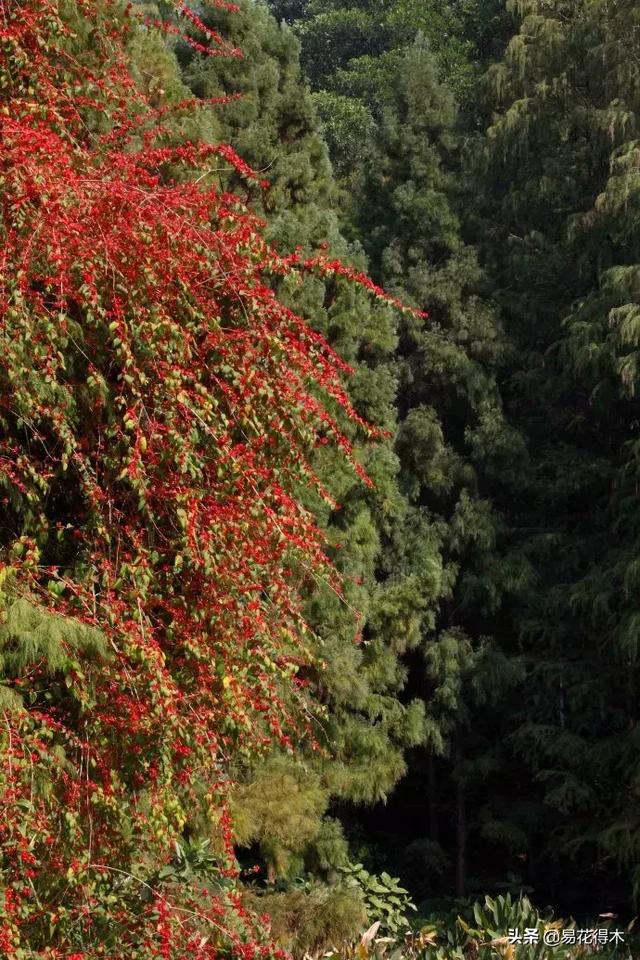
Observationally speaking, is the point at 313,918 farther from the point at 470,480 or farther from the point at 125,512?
the point at 470,480

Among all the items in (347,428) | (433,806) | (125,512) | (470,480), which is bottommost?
(433,806)

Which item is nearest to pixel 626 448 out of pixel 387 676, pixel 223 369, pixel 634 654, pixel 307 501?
pixel 634 654

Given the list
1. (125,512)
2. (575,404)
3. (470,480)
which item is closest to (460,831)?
(470,480)

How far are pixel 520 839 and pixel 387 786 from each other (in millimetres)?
2364

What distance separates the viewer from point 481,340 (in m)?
11.7

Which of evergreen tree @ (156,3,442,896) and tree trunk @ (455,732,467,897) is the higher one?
evergreen tree @ (156,3,442,896)

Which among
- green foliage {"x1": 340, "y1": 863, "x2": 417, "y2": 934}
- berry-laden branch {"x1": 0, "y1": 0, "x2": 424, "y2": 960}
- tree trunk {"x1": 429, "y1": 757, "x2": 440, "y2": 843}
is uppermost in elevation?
berry-laden branch {"x1": 0, "y1": 0, "x2": 424, "y2": 960}

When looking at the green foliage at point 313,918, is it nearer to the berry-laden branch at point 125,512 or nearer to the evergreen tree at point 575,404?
the evergreen tree at point 575,404

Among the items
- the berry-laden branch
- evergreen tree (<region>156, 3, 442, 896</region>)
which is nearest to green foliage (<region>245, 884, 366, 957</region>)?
evergreen tree (<region>156, 3, 442, 896</region>)

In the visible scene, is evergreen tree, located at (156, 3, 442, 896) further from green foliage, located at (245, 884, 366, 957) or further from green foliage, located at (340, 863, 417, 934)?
green foliage, located at (245, 884, 366, 957)

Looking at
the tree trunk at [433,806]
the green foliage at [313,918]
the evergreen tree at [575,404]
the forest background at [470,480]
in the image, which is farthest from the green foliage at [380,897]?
the tree trunk at [433,806]

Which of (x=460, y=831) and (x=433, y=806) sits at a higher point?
(x=433, y=806)

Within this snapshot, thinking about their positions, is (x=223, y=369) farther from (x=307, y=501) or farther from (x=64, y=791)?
(x=307, y=501)

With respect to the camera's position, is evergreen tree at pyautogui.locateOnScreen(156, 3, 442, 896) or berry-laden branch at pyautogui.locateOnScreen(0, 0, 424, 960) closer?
berry-laden branch at pyautogui.locateOnScreen(0, 0, 424, 960)
